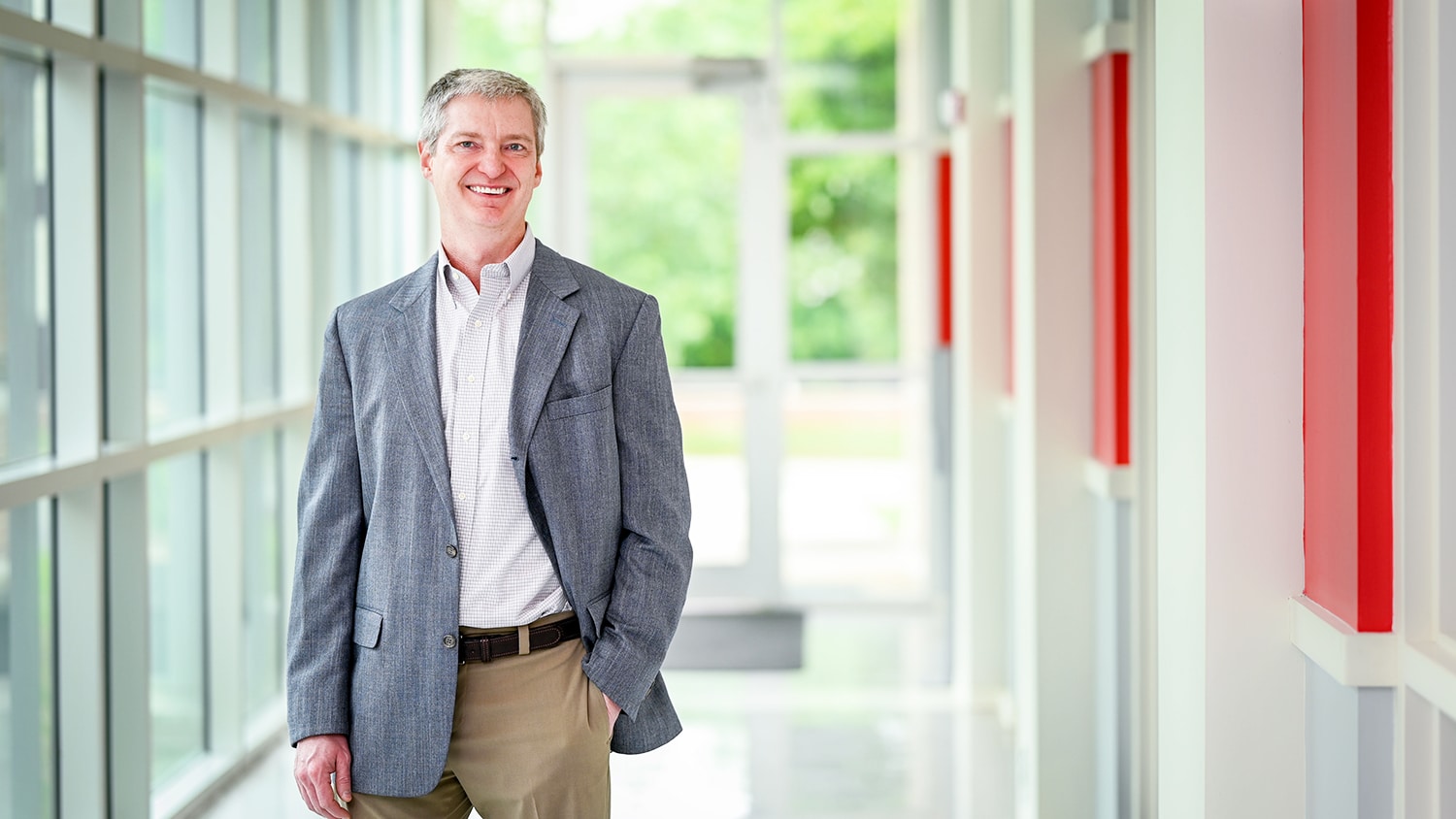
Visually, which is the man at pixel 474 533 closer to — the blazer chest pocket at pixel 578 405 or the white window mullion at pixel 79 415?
the blazer chest pocket at pixel 578 405

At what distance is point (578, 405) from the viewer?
1.88 m

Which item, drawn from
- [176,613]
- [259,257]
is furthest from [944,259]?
[176,613]

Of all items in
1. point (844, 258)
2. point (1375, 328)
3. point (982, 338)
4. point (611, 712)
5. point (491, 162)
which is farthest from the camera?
point (844, 258)

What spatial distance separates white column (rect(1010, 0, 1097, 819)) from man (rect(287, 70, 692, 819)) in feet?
5.47

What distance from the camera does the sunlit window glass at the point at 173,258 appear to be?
3682mm

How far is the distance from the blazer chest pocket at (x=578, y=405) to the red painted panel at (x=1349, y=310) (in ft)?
3.14

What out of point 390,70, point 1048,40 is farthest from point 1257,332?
point 390,70

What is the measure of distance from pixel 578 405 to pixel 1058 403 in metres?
1.78

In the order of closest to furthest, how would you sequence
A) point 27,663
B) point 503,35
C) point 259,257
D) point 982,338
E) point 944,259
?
point 27,663 < point 259,257 < point 982,338 < point 944,259 < point 503,35

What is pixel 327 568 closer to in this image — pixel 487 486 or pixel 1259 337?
pixel 487 486

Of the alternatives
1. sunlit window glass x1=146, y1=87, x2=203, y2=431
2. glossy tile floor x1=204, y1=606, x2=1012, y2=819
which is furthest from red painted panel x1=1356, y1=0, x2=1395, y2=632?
sunlit window glass x1=146, y1=87, x2=203, y2=431

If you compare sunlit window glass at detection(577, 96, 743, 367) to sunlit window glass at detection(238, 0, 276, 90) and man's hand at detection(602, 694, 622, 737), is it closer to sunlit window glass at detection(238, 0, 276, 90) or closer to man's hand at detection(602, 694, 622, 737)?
sunlit window glass at detection(238, 0, 276, 90)

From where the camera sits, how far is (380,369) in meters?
1.88

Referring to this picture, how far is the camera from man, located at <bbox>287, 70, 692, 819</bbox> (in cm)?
184
